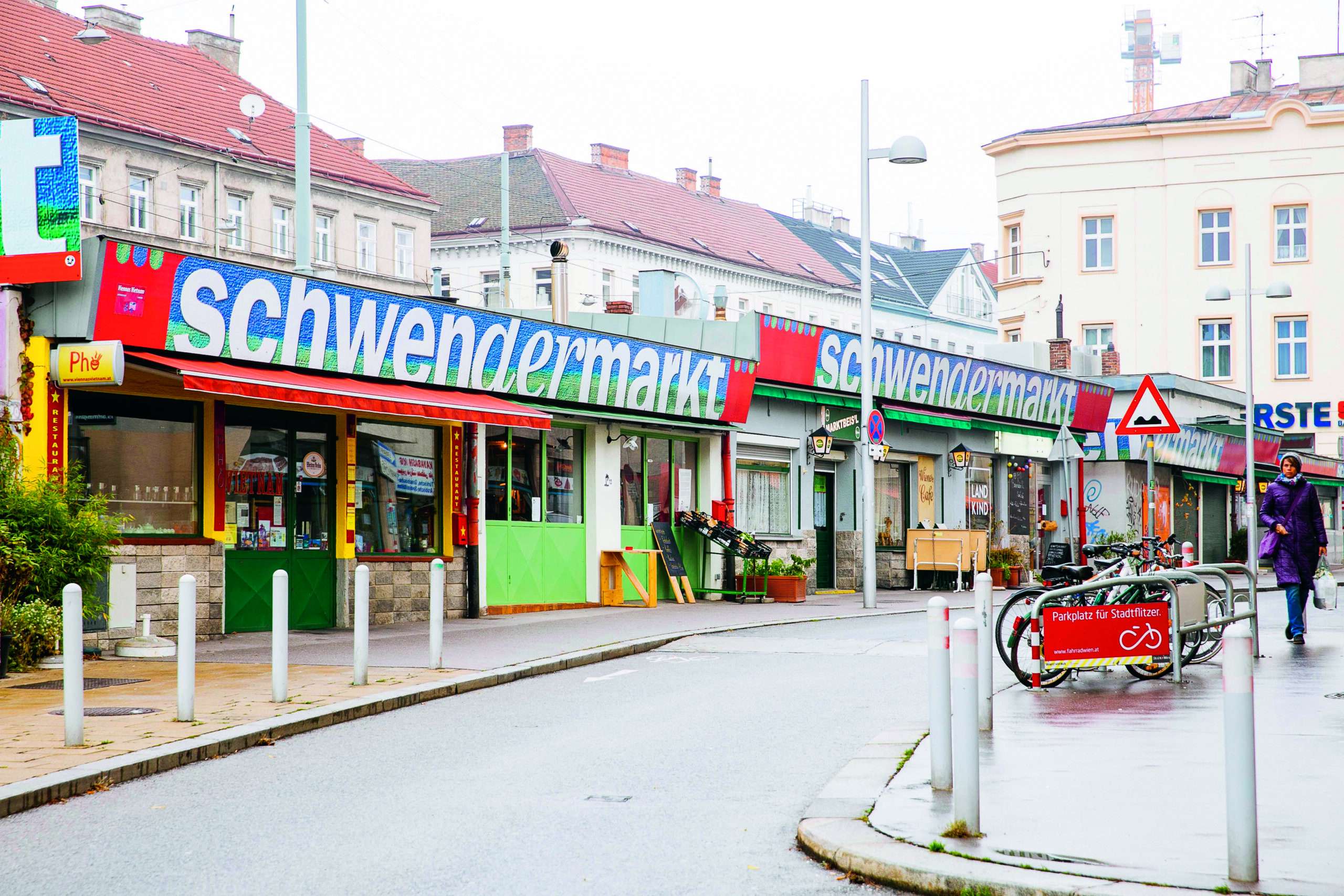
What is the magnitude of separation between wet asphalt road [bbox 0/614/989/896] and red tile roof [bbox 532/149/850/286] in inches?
1905

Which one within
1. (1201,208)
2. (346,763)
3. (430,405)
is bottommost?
(346,763)

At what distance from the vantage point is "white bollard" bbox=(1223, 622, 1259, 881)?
17.4 ft

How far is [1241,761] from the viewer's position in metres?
5.31

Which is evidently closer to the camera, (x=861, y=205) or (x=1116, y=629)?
(x=1116, y=629)

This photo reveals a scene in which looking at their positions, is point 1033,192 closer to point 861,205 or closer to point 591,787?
point 861,205

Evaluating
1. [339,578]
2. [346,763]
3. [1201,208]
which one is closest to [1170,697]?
[346,763]

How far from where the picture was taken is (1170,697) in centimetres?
1071

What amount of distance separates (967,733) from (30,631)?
10013 millimetres

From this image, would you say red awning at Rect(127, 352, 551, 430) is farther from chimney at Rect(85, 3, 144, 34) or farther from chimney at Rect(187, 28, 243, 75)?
chimney at Rect(187, 28, 243, 75)

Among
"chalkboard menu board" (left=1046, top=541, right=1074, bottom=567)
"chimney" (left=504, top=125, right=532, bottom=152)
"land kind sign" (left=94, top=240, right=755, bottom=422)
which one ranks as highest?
"chimney" (left=504, top=125, right=532, bottom=152)

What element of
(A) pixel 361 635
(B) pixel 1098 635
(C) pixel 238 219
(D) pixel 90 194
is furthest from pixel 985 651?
(C) pixel 238 219

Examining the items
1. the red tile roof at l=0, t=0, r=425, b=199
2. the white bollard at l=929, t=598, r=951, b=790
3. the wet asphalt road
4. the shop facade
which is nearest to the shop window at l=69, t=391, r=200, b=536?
the shop facade

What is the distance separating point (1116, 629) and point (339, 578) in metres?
10.2

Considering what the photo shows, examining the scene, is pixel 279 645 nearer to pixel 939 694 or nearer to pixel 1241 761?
pixel 939 694
